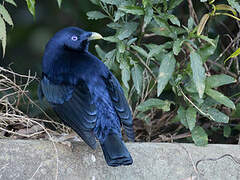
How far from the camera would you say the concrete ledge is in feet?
7.48

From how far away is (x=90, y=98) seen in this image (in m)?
2.56

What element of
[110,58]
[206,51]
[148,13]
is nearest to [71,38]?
[110,58]

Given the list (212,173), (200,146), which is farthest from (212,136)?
(212,173)

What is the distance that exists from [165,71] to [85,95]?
1.74 ft

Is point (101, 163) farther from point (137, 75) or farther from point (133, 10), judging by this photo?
point (133, 10)

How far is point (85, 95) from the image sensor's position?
2.56 meters

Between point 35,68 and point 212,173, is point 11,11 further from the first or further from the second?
point 212,173

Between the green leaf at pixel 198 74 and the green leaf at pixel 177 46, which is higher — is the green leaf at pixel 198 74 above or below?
below

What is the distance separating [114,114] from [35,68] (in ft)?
5.35

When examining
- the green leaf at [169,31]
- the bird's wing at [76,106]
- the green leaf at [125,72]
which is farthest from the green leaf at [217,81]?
the bird's wing at [76,106]

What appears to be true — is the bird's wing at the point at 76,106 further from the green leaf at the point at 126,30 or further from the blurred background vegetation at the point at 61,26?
the blurred background vegetation at the point at 61,26

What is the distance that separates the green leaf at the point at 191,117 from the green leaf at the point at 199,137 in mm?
87

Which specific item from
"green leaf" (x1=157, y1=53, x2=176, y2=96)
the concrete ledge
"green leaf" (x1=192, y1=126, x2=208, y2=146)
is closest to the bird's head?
"green leaf" (x1=157, y1=53, x2=176, y2=96)

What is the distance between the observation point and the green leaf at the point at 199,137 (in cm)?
272
